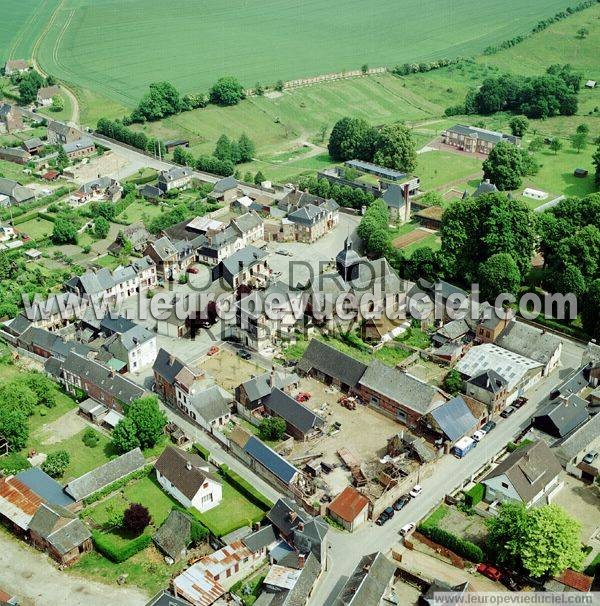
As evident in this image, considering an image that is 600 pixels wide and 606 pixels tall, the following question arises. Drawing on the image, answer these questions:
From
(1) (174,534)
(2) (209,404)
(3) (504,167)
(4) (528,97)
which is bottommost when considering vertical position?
(1) (174,534)

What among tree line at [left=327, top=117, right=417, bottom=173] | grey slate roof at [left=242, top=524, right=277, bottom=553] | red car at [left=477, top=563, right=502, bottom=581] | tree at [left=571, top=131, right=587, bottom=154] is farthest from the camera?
tree at [left=571, top=131, right=587, bottom=154]

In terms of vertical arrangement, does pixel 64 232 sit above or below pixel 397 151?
→ below

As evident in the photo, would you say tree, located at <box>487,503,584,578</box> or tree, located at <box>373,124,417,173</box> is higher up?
tree, located at <box>373,124,417,173</box>

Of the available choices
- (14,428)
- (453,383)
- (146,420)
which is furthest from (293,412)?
(14,428)

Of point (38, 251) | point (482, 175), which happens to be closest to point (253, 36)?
point (482, 175)

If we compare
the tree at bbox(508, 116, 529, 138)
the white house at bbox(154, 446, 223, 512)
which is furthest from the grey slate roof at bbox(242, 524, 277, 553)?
the tree at bbox(508, 116, 529, 138)

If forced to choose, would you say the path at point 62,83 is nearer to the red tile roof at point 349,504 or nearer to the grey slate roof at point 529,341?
the grey slate roof at point 529,341

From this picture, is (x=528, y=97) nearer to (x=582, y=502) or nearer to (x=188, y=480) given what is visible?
(x=582, y=502)

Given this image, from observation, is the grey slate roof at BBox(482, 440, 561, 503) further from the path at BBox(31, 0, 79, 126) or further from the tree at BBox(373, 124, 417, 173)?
the path at BBox(31, 0, 79, 126)
